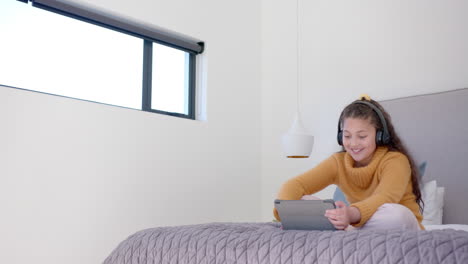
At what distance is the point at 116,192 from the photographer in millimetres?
3129

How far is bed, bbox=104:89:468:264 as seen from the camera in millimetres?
1251

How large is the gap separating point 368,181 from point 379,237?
2.34 feet

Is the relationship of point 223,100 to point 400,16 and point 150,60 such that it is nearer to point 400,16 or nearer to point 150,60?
point 150,60

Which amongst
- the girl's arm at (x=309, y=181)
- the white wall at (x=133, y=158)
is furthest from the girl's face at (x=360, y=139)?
the white wall at (x=133, y=158)

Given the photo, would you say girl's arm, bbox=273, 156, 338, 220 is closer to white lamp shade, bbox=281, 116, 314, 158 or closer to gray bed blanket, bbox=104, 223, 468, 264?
gray bed blanket, bbox=104, 223, 468, 264

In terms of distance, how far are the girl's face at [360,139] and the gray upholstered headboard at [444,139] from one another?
1.16 metres

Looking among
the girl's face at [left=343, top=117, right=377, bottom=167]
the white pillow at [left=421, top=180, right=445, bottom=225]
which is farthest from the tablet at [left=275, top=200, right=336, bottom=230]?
the white pillow at [left=421, top=180, right=445, bottom=225]

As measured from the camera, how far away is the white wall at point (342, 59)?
3.21 m

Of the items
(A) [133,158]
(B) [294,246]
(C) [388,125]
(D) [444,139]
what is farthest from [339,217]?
(A) [133,158]

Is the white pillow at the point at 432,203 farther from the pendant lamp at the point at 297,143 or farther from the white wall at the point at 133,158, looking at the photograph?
the white wall at the point at 133,158

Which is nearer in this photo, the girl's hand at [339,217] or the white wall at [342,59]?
the girl's hand at [339,217]

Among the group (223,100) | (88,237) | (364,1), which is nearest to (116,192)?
(88,237)

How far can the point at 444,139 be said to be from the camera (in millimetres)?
3002

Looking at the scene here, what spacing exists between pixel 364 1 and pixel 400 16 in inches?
12.6
